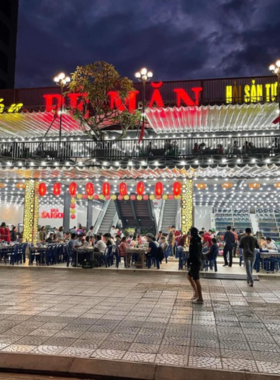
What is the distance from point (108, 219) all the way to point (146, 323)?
21395 mm

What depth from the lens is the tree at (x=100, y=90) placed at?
16516 millimetres

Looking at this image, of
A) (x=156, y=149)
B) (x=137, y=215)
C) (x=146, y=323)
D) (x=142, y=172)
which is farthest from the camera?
(x=137, y=215)

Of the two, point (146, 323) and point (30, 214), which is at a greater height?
point (30, 214)

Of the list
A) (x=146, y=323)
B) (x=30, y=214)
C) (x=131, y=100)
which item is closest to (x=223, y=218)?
(x=131, y=100)

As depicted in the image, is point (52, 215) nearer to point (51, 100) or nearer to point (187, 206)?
point (51, 100)

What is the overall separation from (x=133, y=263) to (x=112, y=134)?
8621mm

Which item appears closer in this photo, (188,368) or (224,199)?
(188,368)

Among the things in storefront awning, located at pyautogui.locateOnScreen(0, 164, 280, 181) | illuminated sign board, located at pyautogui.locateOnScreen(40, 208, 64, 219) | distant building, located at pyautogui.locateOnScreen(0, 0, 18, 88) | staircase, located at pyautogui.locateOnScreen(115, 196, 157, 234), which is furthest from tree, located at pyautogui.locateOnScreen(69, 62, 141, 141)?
distant building, located at pyautogui.locateOnScreen(0, 0, 18, 88)

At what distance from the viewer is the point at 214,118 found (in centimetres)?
1753

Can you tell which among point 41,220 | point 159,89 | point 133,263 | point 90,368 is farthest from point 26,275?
point 41,220

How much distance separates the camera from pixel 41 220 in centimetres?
2812

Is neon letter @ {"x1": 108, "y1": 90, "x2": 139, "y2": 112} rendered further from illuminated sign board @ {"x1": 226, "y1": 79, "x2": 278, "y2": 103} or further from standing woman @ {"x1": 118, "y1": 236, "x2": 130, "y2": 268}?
standing woman @ {"x1": 118, "y1": 236, "x2": 130, "y2": 268}

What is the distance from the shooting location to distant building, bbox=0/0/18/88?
43750 mm

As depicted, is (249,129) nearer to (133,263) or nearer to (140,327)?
(133,263)
